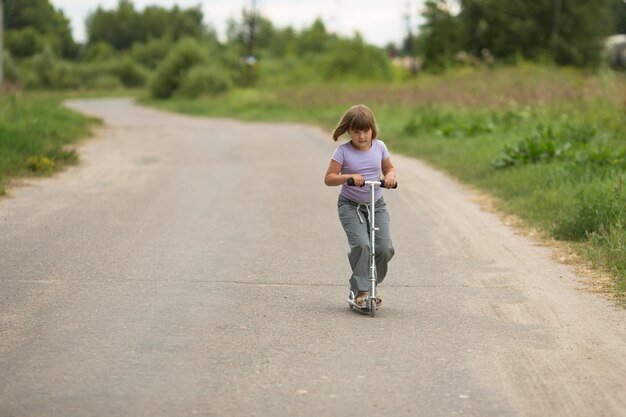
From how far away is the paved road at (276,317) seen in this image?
5.68 m

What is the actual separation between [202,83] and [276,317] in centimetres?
4520

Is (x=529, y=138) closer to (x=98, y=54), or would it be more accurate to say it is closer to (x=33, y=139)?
(x=33, y=139)

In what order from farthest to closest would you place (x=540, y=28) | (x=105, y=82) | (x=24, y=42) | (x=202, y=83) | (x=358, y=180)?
1. (x=105, y=82)
2. (x=540, y=28)
3. (x=24, y=42)
4. (x=202, y=83)
5. (x=358, y=180)

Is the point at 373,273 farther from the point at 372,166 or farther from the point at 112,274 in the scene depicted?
the point at 112,274

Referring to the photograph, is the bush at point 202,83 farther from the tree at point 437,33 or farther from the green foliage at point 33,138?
the green foliage at point 33,138

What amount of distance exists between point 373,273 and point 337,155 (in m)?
0.85

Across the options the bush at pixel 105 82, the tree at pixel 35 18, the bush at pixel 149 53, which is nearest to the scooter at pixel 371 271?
the tree at pixel 35 18

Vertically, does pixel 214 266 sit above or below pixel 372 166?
below

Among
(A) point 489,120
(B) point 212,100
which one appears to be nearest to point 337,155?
(A) point 489,120

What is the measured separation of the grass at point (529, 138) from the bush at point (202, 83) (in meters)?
11.5

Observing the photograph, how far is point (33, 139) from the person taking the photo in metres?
18.7

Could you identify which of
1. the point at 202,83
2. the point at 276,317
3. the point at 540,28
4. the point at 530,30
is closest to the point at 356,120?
the point at 276,317

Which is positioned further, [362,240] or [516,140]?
[516,140]

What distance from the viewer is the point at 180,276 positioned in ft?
29.9
